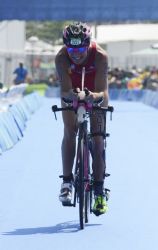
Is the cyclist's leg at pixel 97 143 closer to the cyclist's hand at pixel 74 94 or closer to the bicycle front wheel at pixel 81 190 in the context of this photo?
the bicycle front wheel at pixel 81 190

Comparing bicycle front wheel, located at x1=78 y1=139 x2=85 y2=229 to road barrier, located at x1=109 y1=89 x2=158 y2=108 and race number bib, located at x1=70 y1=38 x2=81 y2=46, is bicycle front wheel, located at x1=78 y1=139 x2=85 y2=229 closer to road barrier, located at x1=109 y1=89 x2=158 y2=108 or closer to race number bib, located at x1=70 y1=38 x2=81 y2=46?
race number bib, located at x1=70 y1=38 x2=81 y2=46

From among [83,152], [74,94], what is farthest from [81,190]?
[74,94]

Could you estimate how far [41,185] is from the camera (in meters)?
11.7

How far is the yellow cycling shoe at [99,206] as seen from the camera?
841cm

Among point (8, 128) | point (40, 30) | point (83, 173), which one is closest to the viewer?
point (83, 173)

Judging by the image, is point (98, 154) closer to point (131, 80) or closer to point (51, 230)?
point (51, 230)

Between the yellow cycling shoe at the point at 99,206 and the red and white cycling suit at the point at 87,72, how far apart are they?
978mm

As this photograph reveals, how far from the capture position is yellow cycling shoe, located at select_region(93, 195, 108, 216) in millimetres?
8406

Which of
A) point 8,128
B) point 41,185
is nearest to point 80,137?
point 41,185

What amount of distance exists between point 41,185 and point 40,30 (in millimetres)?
115065

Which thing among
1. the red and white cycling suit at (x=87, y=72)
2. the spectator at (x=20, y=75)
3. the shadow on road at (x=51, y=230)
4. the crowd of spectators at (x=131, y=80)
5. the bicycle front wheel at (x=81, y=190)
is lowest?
the crowd of spectators at (x=131, y=80)

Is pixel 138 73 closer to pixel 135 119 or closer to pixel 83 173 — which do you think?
pixel 135 119

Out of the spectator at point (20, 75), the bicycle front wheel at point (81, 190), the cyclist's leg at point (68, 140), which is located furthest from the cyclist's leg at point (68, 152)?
the spectator at point (20, 75)

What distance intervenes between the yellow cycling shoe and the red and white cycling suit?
3.21 ft
